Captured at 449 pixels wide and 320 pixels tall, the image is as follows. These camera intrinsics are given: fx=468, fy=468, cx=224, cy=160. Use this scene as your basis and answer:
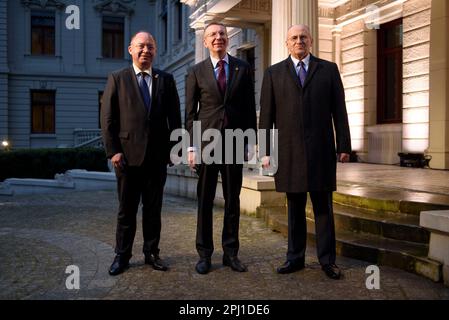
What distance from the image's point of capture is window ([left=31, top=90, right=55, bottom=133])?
3017cm

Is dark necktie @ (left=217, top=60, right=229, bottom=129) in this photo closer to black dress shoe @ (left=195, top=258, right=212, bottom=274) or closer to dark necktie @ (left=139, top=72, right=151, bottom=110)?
dark necktie @ (left=139, top=72, right=151, bottom=110)

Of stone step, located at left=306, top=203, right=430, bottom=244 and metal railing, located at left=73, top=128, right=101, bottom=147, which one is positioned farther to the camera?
metal railing, located at left=73, top=128, right=101, bottom=147

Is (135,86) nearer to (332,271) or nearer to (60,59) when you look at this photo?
(332,271)

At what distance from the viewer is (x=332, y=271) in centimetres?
387

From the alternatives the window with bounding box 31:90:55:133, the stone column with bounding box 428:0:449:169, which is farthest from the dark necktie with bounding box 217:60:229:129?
Result: the window with bounding box 31:90:55:133

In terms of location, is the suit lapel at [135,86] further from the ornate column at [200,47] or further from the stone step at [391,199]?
the ornate column at [200,47]

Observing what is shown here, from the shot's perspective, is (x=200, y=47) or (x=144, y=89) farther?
(x=200, y=47)

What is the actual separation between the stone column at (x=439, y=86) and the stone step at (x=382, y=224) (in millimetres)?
5512

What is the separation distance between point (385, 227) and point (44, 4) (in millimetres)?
30117

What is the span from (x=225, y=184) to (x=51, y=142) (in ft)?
91.7

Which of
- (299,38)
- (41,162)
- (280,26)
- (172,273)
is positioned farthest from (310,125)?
(41,162)

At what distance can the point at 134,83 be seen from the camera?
13.8 feet

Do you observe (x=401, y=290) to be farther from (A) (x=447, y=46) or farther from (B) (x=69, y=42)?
(B) (x=69, y=42)

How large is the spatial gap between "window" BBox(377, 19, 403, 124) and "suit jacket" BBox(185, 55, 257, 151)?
8917mm
